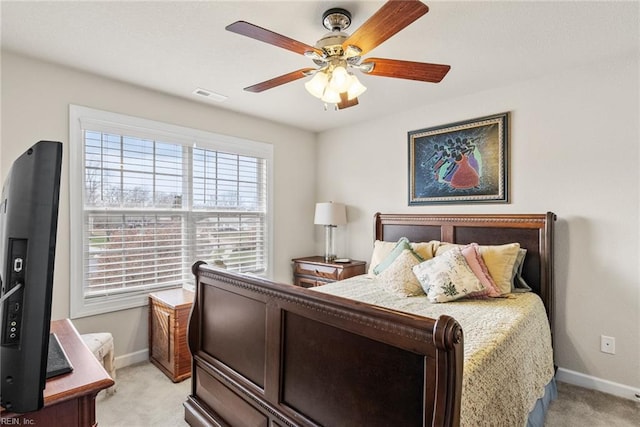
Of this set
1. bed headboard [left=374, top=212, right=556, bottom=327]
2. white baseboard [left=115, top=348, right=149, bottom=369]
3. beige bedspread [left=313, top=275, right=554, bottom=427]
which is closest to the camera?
beige bedspread [left=313, top=275, right=554, bottom=427]

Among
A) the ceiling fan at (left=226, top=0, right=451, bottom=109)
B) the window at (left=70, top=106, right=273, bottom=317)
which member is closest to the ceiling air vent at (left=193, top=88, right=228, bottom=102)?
the window at (left=70, top=106, right=273, bottom=317)

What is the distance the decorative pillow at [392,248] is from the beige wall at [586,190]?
1.67ft

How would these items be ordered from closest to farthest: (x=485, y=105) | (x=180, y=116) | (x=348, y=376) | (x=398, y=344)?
(x=398, y=344) → (x=348, y=376) → (x=485, y=105) → (x=180, y=116)

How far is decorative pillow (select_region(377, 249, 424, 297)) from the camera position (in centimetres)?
257

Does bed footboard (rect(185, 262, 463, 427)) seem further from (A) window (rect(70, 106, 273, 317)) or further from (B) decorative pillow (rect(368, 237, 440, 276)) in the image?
(B) decorative pillow (rect(368, 237, 440, 276))

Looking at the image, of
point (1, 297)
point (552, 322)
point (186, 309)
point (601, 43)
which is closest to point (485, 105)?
point (601, 43)

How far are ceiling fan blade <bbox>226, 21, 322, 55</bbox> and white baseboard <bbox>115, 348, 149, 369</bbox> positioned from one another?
280cm

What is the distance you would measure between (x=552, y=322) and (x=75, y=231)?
12.6 ft

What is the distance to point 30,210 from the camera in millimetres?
812

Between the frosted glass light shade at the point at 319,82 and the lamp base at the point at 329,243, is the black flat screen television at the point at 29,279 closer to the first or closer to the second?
the frosted glass light shade at the point at 319,82

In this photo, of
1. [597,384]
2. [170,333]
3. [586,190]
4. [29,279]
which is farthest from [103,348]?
[586,190]

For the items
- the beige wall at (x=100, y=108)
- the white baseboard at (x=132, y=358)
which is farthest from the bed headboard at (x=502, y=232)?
the white baseboard at (x=132, y=358)

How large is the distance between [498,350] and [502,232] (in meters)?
1.58

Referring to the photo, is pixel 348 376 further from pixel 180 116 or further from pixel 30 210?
pixel 180 116
